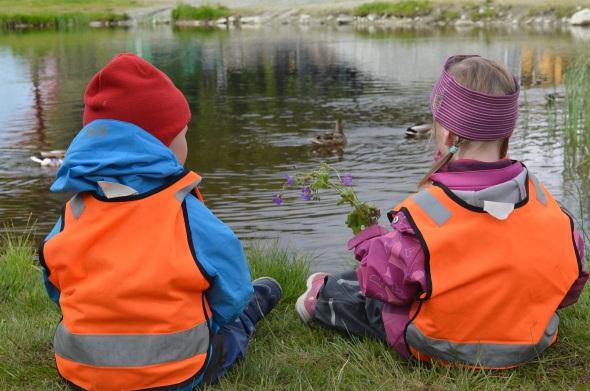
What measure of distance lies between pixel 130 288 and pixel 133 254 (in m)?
0.12

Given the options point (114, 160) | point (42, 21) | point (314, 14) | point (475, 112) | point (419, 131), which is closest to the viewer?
point (114, 160)

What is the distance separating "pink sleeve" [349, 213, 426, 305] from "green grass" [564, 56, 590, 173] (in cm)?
596

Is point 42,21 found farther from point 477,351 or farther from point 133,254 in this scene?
point 477,351

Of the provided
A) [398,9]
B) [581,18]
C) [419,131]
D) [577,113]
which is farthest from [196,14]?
[577,113]

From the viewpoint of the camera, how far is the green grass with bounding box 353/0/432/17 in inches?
2250

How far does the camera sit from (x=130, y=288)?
2.88m

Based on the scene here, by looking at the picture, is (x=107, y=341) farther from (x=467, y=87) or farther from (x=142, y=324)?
(x=467, y=87)

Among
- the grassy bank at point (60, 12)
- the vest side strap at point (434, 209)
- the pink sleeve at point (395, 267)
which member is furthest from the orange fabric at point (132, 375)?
the grassy bank at point (60, 12)

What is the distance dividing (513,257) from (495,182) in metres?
0.29

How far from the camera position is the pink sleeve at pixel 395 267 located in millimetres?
3061

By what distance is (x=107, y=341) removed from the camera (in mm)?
2961

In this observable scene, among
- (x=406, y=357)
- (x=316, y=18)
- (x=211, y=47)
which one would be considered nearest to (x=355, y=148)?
(x=406, y=357)

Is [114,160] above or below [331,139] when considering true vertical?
above

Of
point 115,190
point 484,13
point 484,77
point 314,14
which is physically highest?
point 484,77
